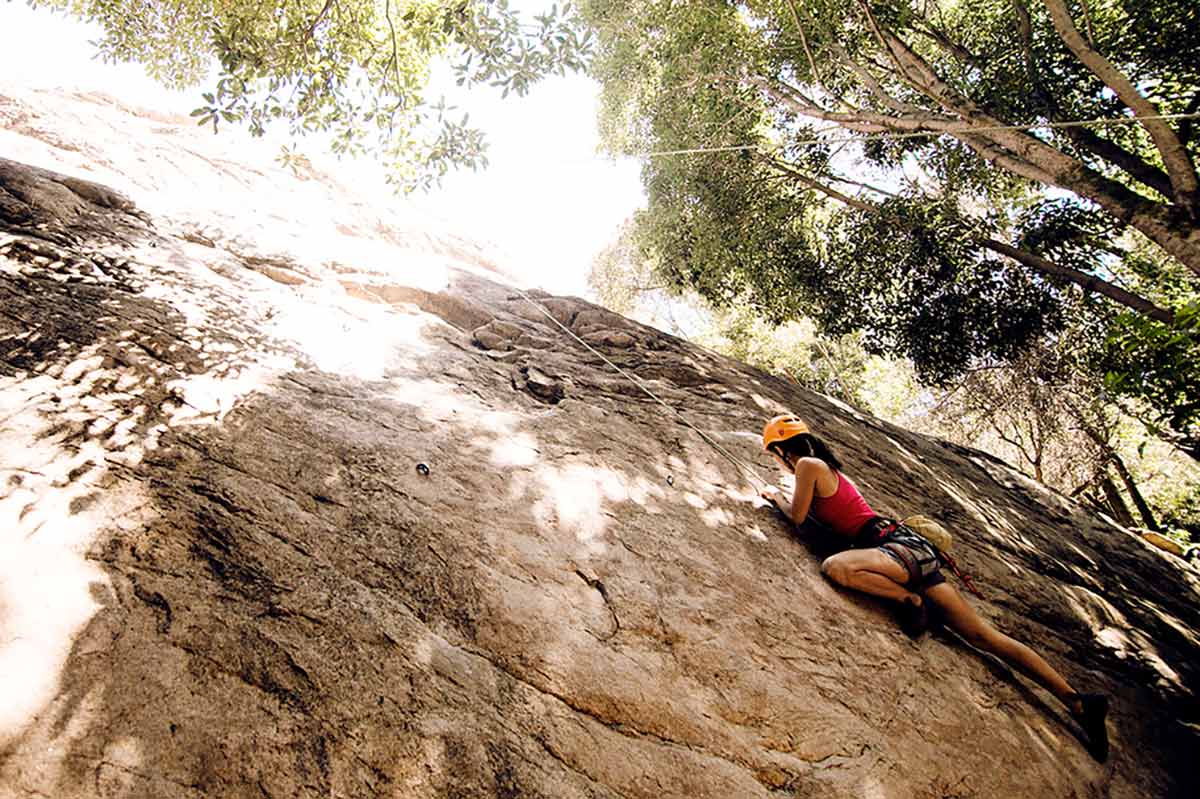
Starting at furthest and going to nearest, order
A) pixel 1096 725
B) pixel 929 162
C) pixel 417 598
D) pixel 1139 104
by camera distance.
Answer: pixel 929 162 < pixel 1139 104 < pixel 1096 725 < pixel 417 598

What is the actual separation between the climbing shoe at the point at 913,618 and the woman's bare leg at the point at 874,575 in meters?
0.03

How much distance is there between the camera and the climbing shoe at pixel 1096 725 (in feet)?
→ 10.5

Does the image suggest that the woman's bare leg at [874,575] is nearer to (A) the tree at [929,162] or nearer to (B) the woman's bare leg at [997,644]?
(B) the woman's bare leg at [997,644]

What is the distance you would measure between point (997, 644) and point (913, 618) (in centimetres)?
55

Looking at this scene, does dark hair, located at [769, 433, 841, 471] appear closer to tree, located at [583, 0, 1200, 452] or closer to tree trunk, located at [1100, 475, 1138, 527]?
tree, located at [583, 0, 1200, 452]

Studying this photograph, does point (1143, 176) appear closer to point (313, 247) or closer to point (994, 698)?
point (994, 698)

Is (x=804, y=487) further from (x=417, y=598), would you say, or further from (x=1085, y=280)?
(x=1085, y=280)

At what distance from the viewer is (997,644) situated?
341 centimetres

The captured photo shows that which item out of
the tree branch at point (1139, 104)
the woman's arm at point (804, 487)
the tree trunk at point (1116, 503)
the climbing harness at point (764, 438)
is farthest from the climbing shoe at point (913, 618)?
the tree trunk at point (1116, 503)

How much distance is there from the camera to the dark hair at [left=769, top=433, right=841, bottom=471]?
4.10 metres

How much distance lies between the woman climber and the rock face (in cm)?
16

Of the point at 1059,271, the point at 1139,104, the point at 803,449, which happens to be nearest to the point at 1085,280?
the point at 1059,271

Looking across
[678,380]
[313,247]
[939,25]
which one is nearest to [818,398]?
[678,380]

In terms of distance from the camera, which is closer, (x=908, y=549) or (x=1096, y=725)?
(x=1096, y=725)
